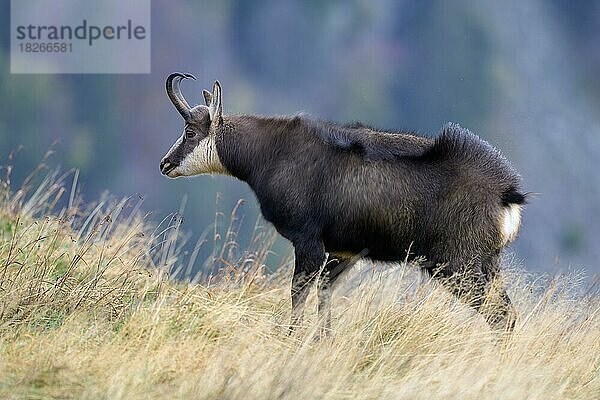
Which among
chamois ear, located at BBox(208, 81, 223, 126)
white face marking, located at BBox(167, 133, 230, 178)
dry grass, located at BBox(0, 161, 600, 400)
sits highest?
chamois ear, located at BBox(208, 81, 223, 126)

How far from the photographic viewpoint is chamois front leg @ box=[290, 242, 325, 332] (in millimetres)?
9016

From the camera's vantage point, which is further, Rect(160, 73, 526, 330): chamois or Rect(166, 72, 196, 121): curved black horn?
Rect(166, 72, 196, 121): curved black horn

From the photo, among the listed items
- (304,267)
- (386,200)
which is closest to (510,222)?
(386,200)

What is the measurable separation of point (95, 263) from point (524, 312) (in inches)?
148

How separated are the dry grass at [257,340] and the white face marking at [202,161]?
653mm

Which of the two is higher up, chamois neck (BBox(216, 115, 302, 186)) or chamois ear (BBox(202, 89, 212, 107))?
chamois ear (BBox(202, 89, 212, 107))

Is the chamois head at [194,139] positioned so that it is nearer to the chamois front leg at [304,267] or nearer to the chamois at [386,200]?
the chamois at [386,200]

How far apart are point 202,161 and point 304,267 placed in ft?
4.66

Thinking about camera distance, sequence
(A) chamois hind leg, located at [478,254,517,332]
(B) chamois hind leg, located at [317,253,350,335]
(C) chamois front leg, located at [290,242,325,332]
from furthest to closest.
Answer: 1. (C) chamois front leg, located at [290,242,325,332]
2. (A) chamois hind leg, located at [478,254,517,332]
3. (B) chamois hind leg, located at [317,253,350,335]

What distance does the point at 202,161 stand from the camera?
9.74 meters

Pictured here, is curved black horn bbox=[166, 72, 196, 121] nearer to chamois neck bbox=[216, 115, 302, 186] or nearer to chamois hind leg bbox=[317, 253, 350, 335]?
chamois neck bbox=[216, 115, 302, 186]

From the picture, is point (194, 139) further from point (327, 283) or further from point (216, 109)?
point (327, 283)

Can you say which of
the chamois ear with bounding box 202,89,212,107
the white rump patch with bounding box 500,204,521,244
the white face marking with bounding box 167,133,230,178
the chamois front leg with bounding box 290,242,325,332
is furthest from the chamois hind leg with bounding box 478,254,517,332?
the chamois ear with bounding box 202,89,212,107

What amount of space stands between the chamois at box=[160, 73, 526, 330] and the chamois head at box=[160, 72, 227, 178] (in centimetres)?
8
